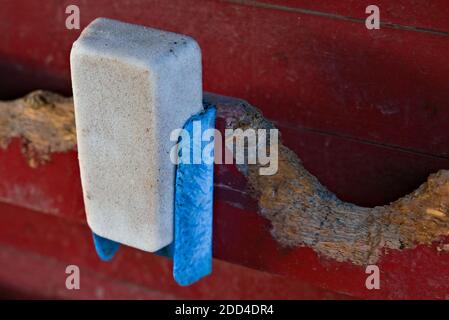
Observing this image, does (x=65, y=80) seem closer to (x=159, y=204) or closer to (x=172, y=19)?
(x=172, y=19)

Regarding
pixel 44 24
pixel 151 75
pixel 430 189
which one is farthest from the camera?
pixel 44 24

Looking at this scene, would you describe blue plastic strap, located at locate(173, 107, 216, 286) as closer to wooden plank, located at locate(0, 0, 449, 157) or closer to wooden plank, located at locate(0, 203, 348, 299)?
wooden plank, located at locate(0, 0, 449, 157)

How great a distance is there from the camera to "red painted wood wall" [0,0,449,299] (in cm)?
118

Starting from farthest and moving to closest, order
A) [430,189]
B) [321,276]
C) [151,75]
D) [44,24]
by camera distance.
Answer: [44,24], [321,276], [430,189], [151,75]

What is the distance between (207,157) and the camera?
47.4 inches

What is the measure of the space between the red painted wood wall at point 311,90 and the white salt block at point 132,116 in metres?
0.16

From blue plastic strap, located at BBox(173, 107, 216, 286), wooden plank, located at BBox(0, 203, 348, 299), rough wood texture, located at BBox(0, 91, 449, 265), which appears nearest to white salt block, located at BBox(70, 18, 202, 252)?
blue plastic strap, located at BBox(173, 107, 216, 286)

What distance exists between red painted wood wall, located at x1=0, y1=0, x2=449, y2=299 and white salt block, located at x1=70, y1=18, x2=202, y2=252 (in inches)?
6.5

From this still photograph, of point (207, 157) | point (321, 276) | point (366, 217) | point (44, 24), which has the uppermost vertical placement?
point (44, 24)

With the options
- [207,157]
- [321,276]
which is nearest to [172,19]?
[207,157]

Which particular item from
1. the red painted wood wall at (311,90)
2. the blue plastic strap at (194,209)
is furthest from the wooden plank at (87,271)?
the blue plastic strap at (194,209)

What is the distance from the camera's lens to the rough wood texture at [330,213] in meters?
1.17

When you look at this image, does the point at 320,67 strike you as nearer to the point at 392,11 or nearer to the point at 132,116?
the point at 392,11

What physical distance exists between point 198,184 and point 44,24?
0.50m
